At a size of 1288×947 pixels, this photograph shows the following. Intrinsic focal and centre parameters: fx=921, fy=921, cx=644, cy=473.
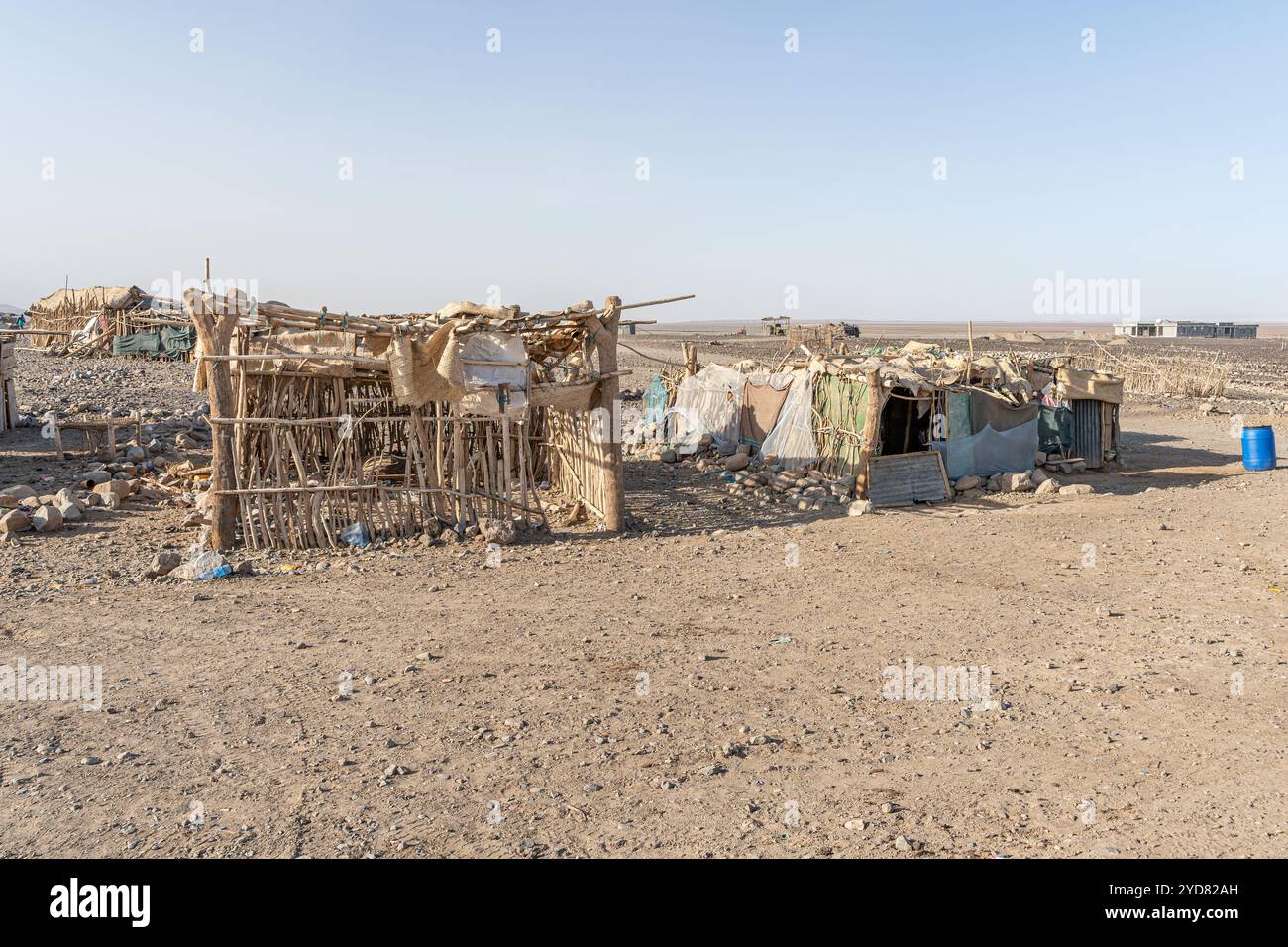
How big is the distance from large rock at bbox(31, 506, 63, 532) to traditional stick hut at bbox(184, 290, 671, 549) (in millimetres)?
2107

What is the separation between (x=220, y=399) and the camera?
32.2 feet

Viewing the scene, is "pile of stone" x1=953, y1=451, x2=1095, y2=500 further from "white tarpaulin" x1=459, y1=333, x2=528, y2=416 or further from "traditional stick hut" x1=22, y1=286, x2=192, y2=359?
"traditional stick hut" x1=22, y1=286, x2=192, y2=359

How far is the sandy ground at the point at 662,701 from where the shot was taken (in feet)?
14.2

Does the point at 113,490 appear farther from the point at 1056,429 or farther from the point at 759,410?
the point at 1056,429

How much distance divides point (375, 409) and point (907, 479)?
7381 mm

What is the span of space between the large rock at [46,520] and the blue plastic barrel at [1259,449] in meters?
16.8


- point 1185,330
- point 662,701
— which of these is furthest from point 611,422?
point 1185,330

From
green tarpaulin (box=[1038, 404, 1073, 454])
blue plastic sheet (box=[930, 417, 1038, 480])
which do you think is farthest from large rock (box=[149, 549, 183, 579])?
green tarpaulin (box=[1038, 404, 1073, 454])

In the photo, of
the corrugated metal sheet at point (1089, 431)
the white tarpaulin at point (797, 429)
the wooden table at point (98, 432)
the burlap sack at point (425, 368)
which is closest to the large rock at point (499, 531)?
the burlap sack at point (425, 368)

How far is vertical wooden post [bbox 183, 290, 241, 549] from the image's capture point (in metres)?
9.68

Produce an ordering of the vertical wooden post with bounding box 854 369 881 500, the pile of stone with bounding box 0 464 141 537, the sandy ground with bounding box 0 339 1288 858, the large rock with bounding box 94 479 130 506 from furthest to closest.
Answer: the vertical wooden post with bounding box 854 369 881 500, the large rock with bounding box 94 479 130 506, the pile of stone with bounding box 0 464 141 537, the sandy ground with bounding box 0 339 1288 858

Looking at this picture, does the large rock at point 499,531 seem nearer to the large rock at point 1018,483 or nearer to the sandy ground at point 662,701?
the sandy ground at point 662,701

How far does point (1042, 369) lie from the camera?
16.2 m
